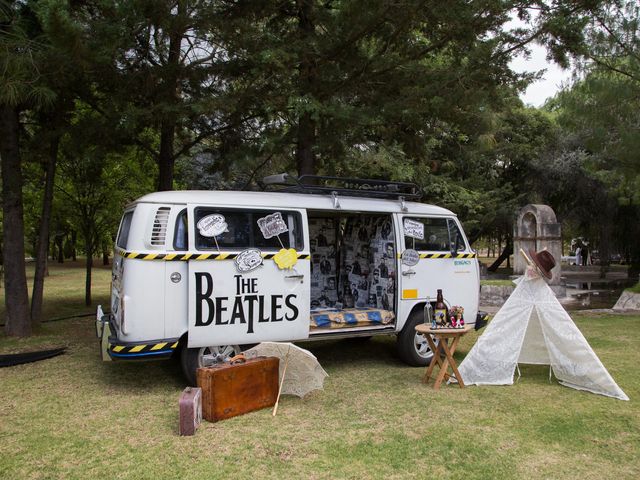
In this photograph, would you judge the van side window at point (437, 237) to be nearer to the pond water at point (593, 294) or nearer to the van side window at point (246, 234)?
the van side window at point (246, 234)

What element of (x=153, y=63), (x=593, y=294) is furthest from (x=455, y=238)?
(x=593, y=294)

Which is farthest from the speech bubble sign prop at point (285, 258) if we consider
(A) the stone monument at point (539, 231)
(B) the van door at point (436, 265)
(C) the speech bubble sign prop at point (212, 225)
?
(A) the stone monument at point (539, 231)

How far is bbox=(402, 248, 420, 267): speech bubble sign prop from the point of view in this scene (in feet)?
23.2

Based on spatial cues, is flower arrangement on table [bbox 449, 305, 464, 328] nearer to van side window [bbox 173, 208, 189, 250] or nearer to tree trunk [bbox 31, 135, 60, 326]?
van side window [bbox 173, 208, 189, 250]

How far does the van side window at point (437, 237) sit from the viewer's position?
7305 mm

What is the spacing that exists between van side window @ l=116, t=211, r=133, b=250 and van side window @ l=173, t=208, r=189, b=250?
600 millimetres

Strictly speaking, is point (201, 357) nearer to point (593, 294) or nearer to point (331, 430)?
point (331, 430)

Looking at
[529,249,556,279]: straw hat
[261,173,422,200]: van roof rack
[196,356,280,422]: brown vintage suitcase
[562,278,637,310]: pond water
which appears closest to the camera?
[196,356,280,422]: brown vintage suitcase

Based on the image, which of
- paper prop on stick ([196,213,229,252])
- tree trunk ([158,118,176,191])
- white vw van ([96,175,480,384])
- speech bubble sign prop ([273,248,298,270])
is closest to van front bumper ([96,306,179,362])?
white vw van ([96,175,480,384])

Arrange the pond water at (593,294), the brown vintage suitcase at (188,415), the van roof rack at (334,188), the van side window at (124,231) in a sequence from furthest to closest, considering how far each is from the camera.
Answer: the pond water at (593,294) → the van roof rack at (334,188) → the van side window at (124,231) → the brown vintage suitcase at (188,415)

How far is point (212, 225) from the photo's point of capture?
5.95 meters

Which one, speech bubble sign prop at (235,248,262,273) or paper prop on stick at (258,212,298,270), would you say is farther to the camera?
paper prop on stick at (258,212,298,270)

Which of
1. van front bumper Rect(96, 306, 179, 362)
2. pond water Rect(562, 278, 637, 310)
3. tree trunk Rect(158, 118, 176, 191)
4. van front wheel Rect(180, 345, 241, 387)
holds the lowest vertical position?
pond water Rect(562, 278, 637, 310)

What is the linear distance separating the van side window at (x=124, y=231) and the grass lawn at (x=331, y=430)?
5.32ft
